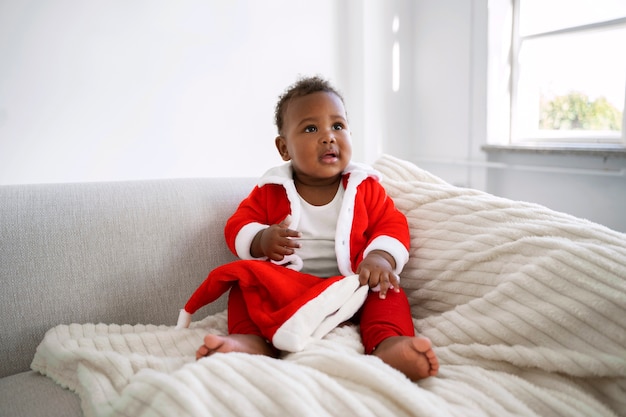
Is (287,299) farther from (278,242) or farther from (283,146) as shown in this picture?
(283,146)

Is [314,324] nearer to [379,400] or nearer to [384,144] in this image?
[379,400]

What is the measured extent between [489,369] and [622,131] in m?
1.86

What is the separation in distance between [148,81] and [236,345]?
2101mm

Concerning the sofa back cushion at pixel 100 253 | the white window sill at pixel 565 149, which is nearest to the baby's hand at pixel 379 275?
the sofa back cushion at pixel 100 253

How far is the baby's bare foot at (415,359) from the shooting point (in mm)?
781

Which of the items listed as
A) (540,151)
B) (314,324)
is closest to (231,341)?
(314,324)

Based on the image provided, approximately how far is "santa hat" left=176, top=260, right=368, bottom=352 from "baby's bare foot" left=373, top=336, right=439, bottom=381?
6.5 inches

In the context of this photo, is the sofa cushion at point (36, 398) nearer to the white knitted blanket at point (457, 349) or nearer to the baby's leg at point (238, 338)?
the white knitted blanket at point (457, 349)

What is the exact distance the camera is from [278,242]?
106 centimetres

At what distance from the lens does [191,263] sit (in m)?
1.22

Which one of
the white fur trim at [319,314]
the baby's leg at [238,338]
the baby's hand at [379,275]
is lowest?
the baby's leg at [238,338]

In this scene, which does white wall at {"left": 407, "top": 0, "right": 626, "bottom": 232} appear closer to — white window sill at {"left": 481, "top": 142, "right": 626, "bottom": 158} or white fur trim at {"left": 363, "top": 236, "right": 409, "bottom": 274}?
white window sill at {"left": 481, "top": 142, "right": 626, "bottom": 158}

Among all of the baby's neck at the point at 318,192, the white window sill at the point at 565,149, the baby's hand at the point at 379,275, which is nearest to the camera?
the baby's hand at the point at 379,275

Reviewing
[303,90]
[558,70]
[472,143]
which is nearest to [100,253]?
[303,90]
